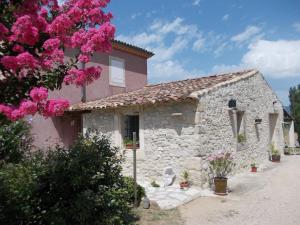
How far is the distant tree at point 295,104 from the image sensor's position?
23.6m

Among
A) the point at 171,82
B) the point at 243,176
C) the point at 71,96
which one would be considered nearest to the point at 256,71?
the point at 171,82

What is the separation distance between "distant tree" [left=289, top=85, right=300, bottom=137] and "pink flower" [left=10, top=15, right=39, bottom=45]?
23483 mm

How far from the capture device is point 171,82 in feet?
47.0

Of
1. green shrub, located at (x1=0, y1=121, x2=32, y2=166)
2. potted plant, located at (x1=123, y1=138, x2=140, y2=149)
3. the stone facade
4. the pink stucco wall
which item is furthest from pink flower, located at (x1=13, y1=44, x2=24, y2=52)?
the pink stucco wall

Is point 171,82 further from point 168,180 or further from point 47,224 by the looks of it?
point 47,224

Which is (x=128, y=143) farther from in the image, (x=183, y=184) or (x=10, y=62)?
(x=10, y=62)

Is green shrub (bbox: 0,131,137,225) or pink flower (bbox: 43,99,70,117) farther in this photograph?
green shrub (bbox: 0,131,137,225)

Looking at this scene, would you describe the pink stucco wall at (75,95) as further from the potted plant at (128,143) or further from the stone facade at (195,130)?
the potted plant at (128,143)

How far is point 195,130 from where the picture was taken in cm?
991

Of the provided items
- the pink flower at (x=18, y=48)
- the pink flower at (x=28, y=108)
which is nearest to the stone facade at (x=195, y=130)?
the pink flower at (x=18, y=48)

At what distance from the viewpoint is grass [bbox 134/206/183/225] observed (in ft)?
21.9

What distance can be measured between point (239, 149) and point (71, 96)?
7.15 meters

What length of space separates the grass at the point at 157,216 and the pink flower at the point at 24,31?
4.56 meters

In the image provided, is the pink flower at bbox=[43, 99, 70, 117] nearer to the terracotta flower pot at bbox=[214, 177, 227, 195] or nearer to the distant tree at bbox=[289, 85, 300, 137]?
the terracotta flower pot at bbox=[214, 177, 227, 195]
